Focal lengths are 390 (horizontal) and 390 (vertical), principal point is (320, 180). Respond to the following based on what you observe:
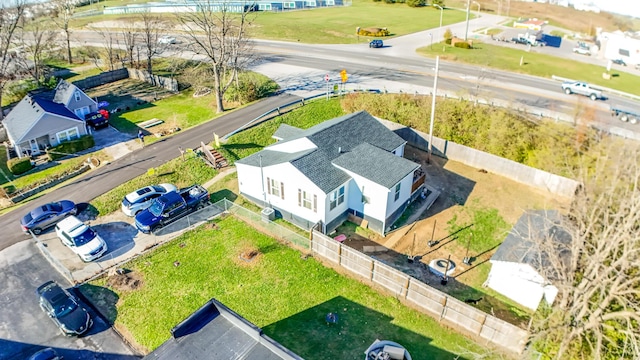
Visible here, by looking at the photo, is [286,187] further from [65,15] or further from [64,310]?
[65,15]

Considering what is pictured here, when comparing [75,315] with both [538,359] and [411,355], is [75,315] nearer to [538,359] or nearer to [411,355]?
[411,355]

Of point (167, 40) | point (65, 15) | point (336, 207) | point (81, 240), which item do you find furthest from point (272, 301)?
point (167, 40)

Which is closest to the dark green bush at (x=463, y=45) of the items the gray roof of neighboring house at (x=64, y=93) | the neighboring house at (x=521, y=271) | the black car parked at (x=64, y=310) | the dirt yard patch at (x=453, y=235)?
the dirt yard patch at (x=453, y=235)

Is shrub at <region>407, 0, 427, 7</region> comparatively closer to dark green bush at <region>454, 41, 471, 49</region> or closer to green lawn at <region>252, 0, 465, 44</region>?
green lawn at <region>252, 0, 465, 44</region>

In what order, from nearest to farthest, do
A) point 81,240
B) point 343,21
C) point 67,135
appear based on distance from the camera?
point 81,240 → point 67,135 → point 343,21

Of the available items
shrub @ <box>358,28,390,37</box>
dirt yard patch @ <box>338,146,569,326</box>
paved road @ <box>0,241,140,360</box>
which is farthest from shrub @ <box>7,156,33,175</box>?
shrub @ <box>358,28,390,37</box>

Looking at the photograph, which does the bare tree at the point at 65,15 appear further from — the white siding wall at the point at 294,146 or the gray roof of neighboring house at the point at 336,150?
the white siding wall at the point at 294,146
